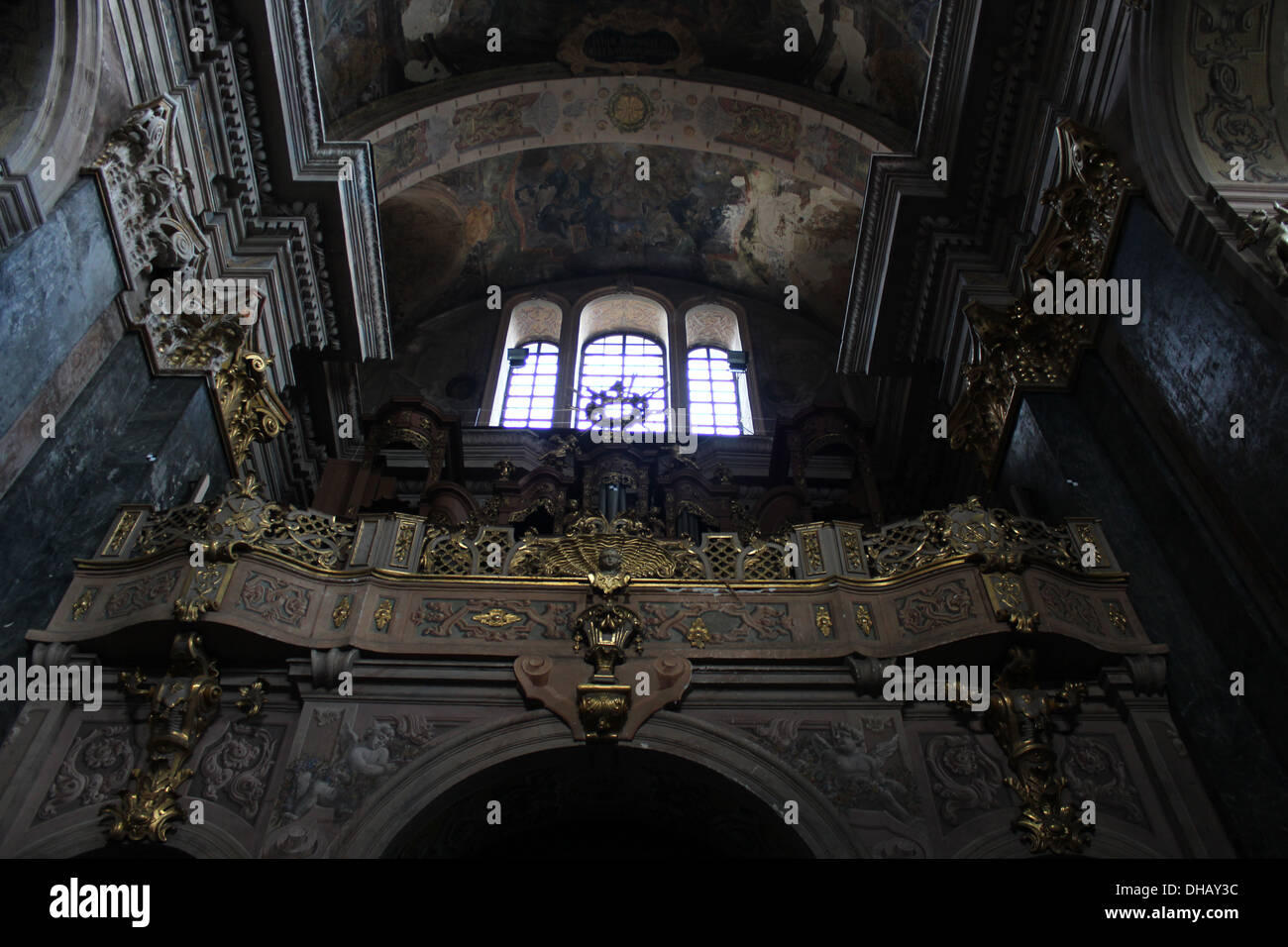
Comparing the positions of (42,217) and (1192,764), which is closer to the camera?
(1192,764)

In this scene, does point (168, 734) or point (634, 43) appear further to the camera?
point (634, 43)

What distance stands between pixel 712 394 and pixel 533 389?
293cm

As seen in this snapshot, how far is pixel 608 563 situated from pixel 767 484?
6.30 metres

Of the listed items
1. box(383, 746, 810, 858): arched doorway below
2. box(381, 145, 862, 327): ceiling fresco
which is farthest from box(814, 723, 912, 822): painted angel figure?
box(381, 145, 862, 327): ceiling fresco

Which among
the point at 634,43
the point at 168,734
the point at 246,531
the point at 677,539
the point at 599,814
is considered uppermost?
the point at 634,43

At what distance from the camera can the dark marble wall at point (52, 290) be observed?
6.90 meters

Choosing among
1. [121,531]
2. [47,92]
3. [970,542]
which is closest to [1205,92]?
[970,542]

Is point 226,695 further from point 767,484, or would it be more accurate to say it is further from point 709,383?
point 709,383

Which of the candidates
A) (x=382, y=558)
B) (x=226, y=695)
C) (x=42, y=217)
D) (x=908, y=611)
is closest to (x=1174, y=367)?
(x=908, y=611)

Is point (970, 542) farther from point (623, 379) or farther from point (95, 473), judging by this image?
point (623, 379)

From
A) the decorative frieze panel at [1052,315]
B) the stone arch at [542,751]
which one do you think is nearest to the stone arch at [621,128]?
the decorative frieze panel at [1052,315]

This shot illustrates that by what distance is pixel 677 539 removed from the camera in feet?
27.3

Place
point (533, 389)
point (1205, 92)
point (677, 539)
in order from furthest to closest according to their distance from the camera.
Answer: point (533, 389), point (677, 539), point (1205, 92)

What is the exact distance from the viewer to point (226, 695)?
22.4ft
